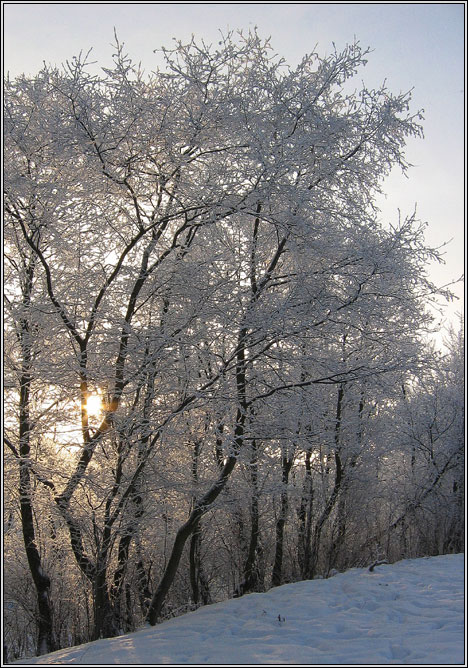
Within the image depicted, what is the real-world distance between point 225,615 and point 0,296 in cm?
402

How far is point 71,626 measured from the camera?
6.56 metres

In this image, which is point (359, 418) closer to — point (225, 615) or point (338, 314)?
point (338, 314)

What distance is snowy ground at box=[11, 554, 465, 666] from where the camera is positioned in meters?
4.22

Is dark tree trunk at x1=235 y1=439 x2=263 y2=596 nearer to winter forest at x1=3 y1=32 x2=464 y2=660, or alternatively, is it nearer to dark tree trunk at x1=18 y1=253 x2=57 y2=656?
winter forest at x1=3 y1=32 x2=464 y2=660

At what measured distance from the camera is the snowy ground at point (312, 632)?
4219mm

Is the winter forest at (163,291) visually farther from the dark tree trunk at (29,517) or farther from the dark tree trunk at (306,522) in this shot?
the dark tree trunk at (306,522)

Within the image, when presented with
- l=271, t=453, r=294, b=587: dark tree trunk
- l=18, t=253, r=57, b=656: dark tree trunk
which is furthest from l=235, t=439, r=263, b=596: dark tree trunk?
l=18, t=253, r=57, b=656: dark tree trunk

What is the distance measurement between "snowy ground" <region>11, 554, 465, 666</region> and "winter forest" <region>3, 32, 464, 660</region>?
38.1 inches

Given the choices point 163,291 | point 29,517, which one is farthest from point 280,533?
point 163,291

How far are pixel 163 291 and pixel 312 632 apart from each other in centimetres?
369

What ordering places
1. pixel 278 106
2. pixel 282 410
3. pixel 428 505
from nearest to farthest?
pixel 278 106 < pixel 282 410 < pixel 428 505

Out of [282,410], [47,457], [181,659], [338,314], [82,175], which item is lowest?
[181,659]

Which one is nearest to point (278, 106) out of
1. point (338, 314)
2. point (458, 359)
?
point (338, 314)

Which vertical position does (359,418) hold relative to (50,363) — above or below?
below
